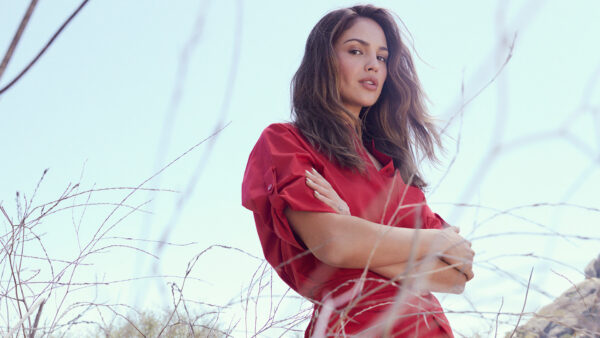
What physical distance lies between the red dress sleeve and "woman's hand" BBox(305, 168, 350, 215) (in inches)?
0.5

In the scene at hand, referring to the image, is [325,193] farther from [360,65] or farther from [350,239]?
[360,65]

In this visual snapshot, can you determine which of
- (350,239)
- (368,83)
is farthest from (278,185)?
(368,83)

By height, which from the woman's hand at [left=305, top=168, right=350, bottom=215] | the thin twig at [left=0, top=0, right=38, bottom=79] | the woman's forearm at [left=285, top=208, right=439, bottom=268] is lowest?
the thin twig at [left=0, top=0, right=38, bottom=79]

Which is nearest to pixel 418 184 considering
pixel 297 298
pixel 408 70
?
pixel 408 70

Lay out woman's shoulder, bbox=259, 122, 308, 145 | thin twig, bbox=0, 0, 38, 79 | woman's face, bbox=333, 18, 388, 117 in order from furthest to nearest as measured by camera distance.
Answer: woman's face, bbox=333, 18, 388, 117 < woman's shoulder, bbox=259, 122, 308, 145 < thin twig, bbox=0, 0, 38, 79

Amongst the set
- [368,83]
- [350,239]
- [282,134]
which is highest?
[368,83]

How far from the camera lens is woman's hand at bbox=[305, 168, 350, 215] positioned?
138cm

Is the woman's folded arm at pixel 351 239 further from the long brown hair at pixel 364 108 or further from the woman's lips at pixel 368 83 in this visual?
the woman's lips at pixel 368 83

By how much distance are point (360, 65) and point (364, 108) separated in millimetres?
189

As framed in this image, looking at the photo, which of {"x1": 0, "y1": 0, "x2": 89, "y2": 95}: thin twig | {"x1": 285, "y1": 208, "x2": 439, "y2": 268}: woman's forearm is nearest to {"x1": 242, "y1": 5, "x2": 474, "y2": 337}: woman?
{"x1": 285, "y1": 208, "x2": 439, "y2": 268}: woman's forearm

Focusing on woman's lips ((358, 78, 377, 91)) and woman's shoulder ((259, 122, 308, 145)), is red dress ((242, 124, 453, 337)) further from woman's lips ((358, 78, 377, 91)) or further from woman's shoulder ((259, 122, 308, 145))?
woman's lips ((358, 78, 377, 91))

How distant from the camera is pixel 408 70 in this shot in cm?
199

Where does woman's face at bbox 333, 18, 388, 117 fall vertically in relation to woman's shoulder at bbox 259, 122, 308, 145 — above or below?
above

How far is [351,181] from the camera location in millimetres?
1561
